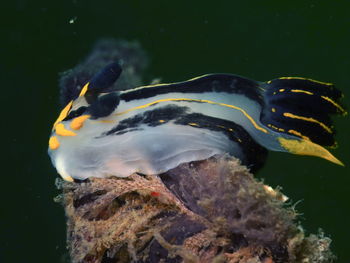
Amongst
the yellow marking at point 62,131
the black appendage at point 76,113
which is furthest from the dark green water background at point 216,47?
the yellow marking at point 62,131

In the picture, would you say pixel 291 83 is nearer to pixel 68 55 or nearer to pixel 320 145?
pixel 320 145

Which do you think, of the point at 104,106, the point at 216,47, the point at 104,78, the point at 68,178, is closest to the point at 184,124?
the point at 104,106

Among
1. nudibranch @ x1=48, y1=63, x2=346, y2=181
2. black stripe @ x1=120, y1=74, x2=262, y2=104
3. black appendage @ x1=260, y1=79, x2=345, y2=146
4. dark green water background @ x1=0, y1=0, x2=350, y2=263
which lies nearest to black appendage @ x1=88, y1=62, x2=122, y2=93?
nudibranch @ x1=48, y1=63, x2=346, y2=181

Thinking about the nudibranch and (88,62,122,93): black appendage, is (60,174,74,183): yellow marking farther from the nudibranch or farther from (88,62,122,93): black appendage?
(88,62,122,93): black appendage

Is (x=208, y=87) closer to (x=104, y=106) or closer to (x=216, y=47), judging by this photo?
(x=104, y=106)

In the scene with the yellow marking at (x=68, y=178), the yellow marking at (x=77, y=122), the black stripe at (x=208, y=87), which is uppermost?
the black stripe at (x=208, y=87)

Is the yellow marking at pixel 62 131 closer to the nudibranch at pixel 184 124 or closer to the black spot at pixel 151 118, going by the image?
the nudibranch at pixel 184 124
